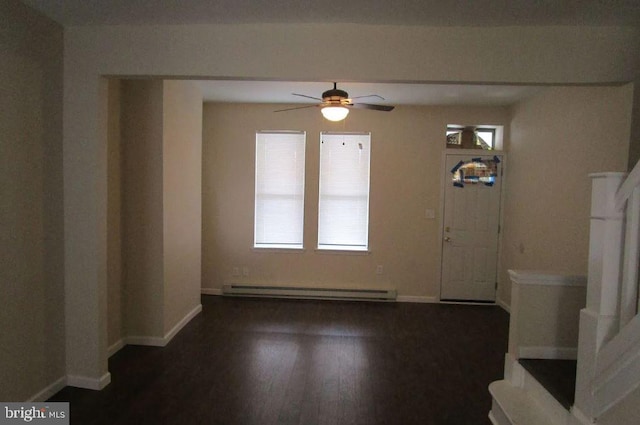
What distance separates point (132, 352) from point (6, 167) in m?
1.97

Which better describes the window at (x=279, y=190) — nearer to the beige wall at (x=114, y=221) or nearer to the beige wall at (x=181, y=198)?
the beige wall at (x=181, y=198)

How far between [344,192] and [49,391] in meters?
3.76

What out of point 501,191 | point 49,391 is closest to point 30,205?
point 49,391

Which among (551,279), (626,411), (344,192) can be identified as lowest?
(626,411)

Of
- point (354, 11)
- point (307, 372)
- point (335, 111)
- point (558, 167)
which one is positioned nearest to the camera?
point (354, 11)

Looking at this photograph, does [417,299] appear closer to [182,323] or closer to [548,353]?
[548,353]

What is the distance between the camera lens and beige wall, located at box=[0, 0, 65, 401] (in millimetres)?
2156

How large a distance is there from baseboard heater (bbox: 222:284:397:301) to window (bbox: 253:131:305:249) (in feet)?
2.00

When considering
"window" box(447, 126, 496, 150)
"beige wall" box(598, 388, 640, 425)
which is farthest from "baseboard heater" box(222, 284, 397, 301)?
"beige wall" box(598, 388, 640, 425)

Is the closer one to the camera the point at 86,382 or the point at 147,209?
the point at 86,382

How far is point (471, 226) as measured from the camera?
16.1ft

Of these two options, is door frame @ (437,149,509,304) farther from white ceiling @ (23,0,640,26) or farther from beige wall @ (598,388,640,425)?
beige wall @ (598,388,640,425)

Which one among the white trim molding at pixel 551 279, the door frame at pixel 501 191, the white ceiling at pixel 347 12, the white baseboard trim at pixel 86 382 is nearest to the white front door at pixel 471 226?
the door frame at pixel 501 191

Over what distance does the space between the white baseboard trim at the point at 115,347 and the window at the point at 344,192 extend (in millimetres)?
2654
